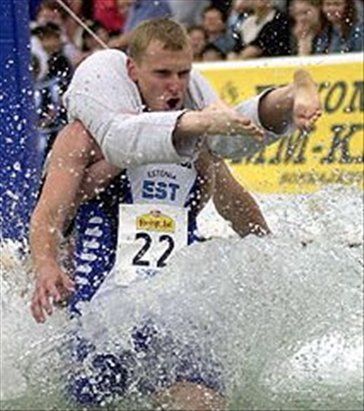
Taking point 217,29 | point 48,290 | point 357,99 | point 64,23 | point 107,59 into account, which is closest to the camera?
point 48,290

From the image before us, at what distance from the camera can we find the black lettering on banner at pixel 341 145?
37.1ft

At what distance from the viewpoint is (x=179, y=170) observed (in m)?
5.54

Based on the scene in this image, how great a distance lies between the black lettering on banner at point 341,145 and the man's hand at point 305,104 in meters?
6.30

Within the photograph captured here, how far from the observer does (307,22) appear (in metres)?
10.3

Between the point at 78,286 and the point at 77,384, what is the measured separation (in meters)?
0.35

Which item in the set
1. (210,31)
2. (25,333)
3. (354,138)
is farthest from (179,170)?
(210,31)

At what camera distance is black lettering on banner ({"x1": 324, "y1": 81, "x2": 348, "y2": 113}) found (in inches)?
455

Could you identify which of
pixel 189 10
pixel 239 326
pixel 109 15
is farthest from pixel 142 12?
pixel 239 326

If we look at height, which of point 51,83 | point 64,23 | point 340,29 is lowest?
point 64,23

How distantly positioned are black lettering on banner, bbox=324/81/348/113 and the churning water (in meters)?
5.88

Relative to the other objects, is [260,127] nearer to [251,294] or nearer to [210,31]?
[251,294]

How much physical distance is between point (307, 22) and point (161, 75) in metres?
5.02

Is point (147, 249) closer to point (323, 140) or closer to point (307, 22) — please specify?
point (307, 22)

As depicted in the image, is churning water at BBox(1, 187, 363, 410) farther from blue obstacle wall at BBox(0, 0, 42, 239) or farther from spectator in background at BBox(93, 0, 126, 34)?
spectator in background at BBox(93, 0, 126, 34)
